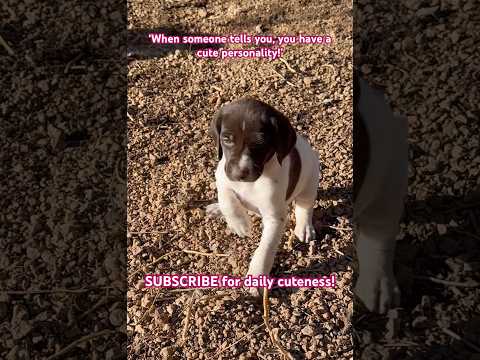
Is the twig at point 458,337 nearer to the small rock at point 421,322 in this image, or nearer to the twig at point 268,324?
the small rock at point 421,322

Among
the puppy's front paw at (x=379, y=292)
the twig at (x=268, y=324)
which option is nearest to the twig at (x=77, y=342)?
the twig at (x=268, y=324)

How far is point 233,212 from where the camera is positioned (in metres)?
1.24

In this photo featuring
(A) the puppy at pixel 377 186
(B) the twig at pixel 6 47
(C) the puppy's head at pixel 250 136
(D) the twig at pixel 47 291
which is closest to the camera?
(A) the puppy at pixel 377 186

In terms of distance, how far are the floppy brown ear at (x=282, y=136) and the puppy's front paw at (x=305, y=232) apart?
287 millimetres

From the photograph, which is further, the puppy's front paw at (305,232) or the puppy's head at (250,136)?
the puppy's front paw at (305,232)

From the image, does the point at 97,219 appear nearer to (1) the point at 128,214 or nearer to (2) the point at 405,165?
(1) the point at 128,214

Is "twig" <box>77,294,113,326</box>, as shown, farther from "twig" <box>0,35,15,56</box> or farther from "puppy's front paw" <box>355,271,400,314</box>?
"twig" <box>0,35,15,56</box>

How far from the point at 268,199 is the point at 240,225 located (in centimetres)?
15

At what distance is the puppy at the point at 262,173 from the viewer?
1.05 m

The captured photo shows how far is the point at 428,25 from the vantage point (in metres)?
1.03

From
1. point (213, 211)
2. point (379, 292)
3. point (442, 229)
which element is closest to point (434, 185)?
point (442, 229)
